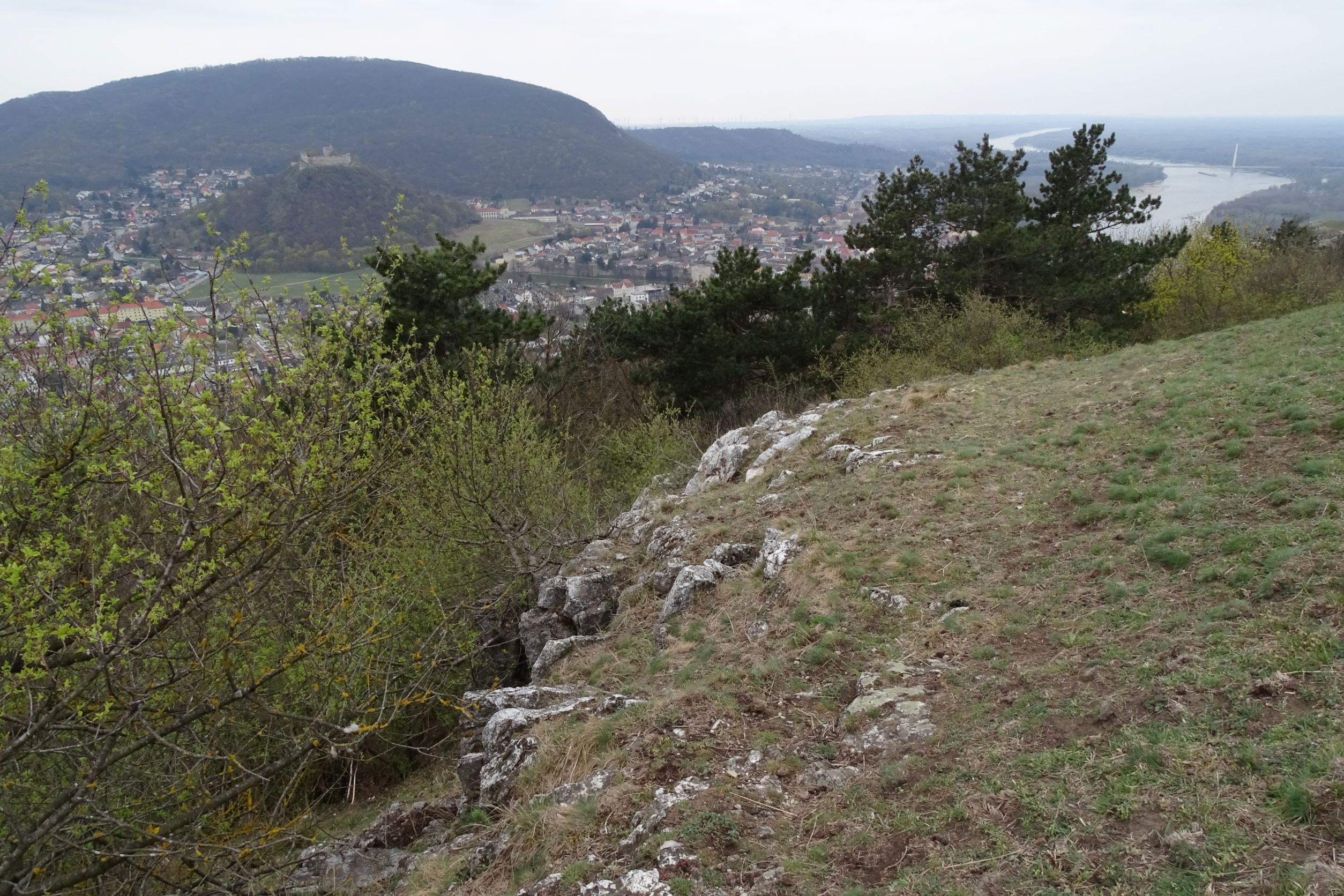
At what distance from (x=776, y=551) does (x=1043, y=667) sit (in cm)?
417

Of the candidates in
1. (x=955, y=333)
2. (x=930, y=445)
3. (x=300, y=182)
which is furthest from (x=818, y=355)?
(x=300, y=182)

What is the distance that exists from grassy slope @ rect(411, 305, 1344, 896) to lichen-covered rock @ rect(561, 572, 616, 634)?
33.0 inches

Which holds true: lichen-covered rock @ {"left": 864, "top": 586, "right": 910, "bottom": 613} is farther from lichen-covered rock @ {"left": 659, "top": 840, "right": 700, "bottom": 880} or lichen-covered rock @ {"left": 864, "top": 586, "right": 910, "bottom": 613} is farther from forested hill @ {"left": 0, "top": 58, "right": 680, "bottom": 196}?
forested hill @ {"left": 0, "top": 58, "right": 680, "bottom": 196}

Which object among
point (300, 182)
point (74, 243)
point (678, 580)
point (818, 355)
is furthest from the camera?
point (300, 182)

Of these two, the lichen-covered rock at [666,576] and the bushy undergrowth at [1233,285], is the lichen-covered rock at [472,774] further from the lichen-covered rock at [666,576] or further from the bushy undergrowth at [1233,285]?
the bushy undergrowth at [1233,285]

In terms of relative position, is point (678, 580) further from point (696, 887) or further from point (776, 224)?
point (776, 224)

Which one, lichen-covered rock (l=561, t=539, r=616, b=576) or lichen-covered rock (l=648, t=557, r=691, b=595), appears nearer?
lichen-covered rock (l=648, t=557, r=691, b=595)

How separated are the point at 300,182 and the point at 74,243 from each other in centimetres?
8186

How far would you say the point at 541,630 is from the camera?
12422 mm

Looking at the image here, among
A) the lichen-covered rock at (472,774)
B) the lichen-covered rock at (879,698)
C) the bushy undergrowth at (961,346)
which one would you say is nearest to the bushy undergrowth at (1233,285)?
the bushy undergrowth at (961,346)

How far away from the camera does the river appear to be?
330 feet

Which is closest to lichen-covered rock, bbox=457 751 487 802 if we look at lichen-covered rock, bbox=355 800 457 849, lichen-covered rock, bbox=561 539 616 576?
lichen-covered rock, bbox=355 800 457 849

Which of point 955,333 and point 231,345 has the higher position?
point 231,345

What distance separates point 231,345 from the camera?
28.4 ft
